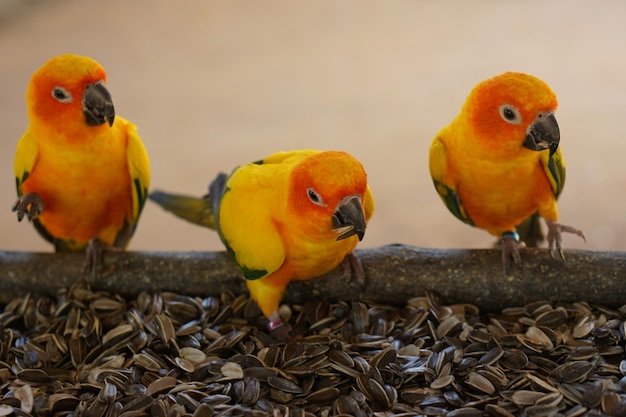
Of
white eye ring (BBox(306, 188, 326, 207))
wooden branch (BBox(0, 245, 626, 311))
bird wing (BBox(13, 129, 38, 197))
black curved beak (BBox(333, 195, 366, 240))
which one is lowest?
wooden branch (BBox(0, 245, 626, 311))

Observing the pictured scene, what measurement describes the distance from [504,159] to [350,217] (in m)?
0.60

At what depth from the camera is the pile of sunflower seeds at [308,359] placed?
1634 millimetres

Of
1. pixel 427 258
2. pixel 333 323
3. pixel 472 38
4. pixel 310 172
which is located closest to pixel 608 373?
pixel 427 258

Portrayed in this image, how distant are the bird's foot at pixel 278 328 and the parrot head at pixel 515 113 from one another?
0.84 meters

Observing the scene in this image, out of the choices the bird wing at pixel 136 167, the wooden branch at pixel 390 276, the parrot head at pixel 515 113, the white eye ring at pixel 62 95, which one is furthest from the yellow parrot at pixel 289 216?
the white eye ring at pixel 62 95

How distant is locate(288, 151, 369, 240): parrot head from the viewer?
1.62 meters

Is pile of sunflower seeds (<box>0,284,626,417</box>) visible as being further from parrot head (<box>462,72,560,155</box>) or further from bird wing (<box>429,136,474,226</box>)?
parrot head (<box>462,72,560,155</box>)

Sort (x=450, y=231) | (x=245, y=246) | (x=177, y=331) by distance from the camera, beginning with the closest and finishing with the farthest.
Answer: (x=245, y=246) < (x=177, y=331) < (x=450, y=231)

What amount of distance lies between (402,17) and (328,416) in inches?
140

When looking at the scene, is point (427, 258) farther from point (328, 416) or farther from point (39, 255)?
point (39, 255)

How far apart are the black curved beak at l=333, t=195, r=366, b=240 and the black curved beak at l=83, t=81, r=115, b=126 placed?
0.85 meters

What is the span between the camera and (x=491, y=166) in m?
1.94

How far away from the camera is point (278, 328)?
1.97m

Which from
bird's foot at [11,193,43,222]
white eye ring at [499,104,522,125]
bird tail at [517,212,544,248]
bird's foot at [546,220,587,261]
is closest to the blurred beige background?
bird tail at [517,212,544,248]
